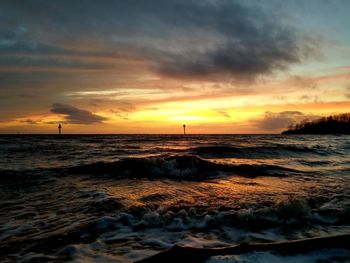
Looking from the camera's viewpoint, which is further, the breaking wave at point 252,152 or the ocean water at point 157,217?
the breaking wave at point 252,152

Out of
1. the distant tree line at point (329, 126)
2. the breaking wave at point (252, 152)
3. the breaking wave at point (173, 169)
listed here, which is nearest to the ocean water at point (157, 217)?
the breaking wave at point (173, 169)

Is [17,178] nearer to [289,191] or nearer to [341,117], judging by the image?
[289,191]

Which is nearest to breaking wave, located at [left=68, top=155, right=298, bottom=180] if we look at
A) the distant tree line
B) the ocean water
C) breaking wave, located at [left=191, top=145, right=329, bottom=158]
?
the ocean water

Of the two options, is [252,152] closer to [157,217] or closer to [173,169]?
[173,169]

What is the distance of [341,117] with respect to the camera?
14275 cm

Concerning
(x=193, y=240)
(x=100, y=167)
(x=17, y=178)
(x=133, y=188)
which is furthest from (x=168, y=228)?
(x=100, y=167)

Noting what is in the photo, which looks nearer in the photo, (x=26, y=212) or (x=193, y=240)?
(x=193, y=240)

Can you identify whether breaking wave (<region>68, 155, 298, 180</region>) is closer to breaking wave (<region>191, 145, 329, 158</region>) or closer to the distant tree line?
breaking wave (<region>191, 145, 329, 158</region>)

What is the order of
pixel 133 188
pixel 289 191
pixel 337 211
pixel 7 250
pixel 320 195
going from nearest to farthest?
pixel 7 250 < pixel 337 211 < pixel 320 195 < pixel 289 191 < pixel 133 188

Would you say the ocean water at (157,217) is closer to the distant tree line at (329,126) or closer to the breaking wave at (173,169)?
the breaking wave at (173,169)

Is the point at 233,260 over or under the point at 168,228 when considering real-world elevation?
over

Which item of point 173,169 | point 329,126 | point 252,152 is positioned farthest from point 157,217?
point 329,126

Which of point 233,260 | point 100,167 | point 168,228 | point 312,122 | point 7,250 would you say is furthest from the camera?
point 312,122

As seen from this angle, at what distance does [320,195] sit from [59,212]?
5.90m
